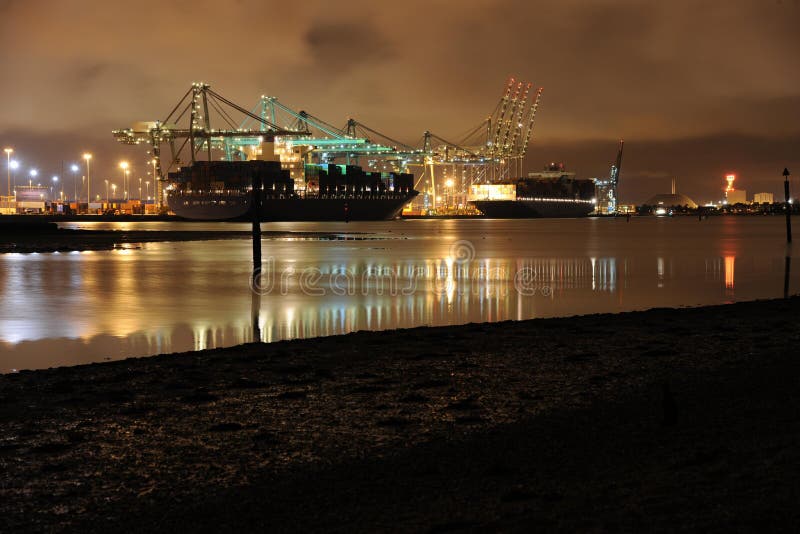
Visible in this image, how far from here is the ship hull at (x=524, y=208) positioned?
162000mm

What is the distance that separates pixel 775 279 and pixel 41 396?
20.8m

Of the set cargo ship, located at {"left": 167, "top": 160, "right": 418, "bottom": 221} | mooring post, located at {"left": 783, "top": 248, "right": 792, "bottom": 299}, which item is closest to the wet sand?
mooring post, located at {"left": 783, "top": 248, "right": 792, "bottom": 299}

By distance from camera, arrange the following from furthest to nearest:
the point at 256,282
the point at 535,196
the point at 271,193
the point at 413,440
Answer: the point at 535,196, the point at 271,193, the point at 256,282, the point at 413,440

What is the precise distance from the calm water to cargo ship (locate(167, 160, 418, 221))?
7796 centimetres

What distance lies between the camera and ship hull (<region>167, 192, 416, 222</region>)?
111 metres

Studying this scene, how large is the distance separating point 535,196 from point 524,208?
6084 mm

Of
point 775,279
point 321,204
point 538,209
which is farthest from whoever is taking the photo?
point 538,209

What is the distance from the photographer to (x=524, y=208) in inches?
6407

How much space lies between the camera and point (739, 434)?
5195mm

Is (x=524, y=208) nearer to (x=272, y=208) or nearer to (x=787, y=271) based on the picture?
(x=272, y=208)

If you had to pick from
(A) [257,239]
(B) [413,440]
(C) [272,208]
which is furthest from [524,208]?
(B) [413,440]

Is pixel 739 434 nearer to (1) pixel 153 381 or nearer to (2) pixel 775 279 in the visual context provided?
(1) pixel 153 381

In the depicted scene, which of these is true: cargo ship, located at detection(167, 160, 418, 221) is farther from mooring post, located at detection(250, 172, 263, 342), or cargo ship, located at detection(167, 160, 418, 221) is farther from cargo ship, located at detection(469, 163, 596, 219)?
mooring post, located at detection(250, 172, 263, 342)

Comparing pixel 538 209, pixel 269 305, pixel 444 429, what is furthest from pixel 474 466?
pixel 538 209
